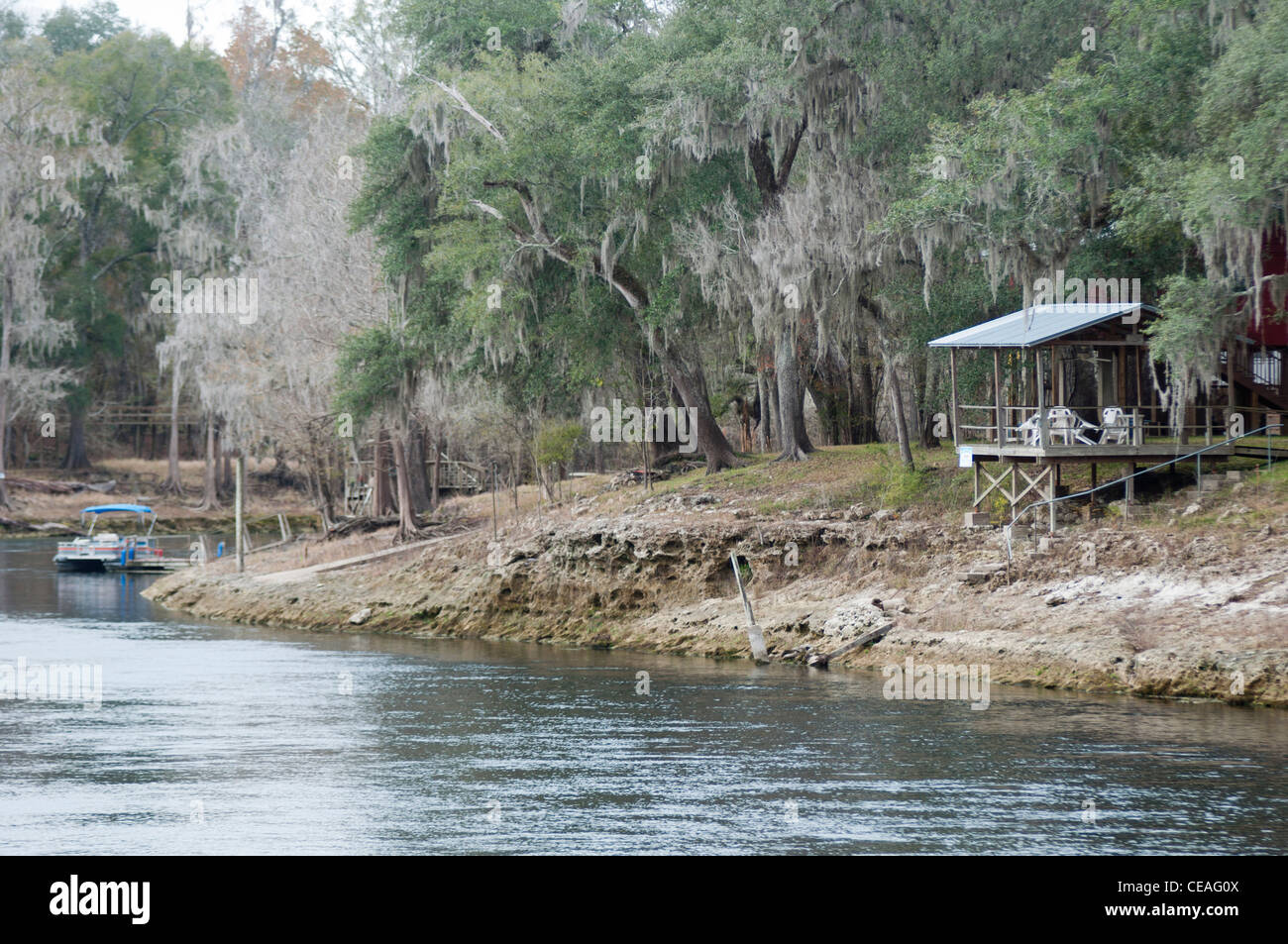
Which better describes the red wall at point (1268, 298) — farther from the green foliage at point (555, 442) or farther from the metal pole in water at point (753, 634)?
the green foliage at point (555, 442)

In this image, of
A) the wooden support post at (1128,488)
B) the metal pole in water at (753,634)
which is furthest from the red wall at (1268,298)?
the metal pole in water at (753,634)

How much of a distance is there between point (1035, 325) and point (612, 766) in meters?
13.8

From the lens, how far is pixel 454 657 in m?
30.1

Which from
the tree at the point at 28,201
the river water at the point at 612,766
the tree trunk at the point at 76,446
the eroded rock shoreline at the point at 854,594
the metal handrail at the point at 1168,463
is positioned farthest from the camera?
the tree trunk at the point at 76,446

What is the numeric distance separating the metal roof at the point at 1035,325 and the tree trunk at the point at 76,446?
54.2m

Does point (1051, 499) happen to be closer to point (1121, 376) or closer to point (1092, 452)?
point (1092, 452)

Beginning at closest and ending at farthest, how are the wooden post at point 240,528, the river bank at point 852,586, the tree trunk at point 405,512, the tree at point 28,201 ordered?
the river bank at point 852,586
the tree trunk at point 405,512
the wooden post at point 240,528
the tree at point 28,201

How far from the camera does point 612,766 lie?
18.8 metres

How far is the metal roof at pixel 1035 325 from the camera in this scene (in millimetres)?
27234

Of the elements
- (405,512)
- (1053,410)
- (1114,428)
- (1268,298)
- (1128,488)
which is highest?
(1268,298)

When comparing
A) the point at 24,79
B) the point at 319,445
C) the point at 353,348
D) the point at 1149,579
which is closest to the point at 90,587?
the point at 319,445

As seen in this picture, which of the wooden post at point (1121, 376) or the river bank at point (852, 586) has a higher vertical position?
the wooden post at point (1121, 376)

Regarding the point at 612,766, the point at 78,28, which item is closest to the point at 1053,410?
the point at 612,766

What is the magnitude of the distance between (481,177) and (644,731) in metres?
17.4
